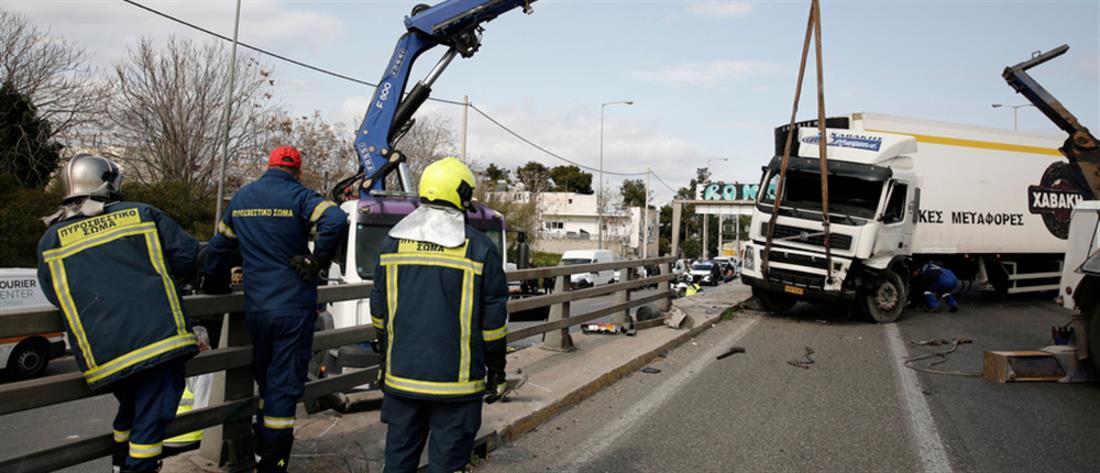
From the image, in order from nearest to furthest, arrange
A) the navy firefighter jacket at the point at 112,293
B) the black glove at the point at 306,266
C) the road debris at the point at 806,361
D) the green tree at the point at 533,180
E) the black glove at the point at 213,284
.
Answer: the navy firefighter jacket at the point at 112,293 → the black glove at the point at 213,284 → the black glove at the point at 306,266 → the road debris at the point at 806,361 → the green tree at the point at 533,180

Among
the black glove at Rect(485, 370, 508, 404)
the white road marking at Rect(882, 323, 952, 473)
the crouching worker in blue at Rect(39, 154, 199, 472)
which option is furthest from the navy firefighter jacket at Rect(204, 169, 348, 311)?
the white road marking at Rect(882, 323, 952, 473)

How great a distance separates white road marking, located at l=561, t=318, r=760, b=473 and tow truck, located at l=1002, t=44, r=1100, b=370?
3920mm

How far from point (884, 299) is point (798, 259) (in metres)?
1.88

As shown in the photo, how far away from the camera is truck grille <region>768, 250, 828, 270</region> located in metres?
13.3

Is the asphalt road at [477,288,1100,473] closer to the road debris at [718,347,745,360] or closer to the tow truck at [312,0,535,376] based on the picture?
the road debris at [718,347,745,360]

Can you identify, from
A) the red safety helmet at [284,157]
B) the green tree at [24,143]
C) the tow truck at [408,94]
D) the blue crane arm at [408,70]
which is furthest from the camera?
the green tree at [24,143]

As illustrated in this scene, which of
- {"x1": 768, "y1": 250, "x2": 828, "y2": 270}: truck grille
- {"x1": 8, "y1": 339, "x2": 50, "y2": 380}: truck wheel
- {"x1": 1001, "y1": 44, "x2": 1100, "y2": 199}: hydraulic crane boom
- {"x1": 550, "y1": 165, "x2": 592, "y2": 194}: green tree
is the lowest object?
{"x1": 8, "y1": 339, "x2": 50, "y2": 380}: truck wheel

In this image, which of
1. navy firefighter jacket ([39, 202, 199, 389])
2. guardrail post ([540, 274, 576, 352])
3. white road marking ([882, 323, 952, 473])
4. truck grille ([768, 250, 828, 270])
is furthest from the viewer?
truck grille ([768, 250, 828, 270])

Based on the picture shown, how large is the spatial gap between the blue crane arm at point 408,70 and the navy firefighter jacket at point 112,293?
7490 mm

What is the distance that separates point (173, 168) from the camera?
1171 inches

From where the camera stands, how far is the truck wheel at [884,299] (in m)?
13.9

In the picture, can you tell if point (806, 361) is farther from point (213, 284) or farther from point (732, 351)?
point (213, 284)

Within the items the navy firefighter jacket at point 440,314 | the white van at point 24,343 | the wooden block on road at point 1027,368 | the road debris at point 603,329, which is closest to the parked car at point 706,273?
the road debris at point 603,329

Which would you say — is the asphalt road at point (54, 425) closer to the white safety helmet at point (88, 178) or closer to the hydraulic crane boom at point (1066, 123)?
the white safety helmet at point (88, 178)
